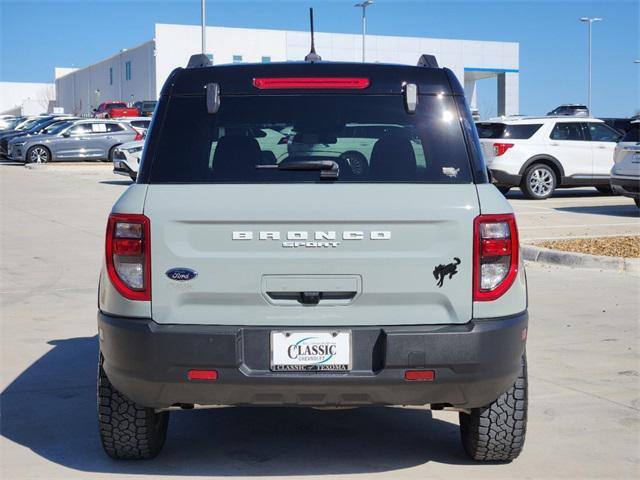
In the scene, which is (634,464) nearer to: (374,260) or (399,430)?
(399,430)

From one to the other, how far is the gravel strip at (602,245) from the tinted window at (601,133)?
806cm

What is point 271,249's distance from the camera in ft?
13.8

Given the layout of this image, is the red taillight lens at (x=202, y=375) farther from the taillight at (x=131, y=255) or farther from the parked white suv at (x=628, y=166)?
the parked white suv at (x=628, y=166)

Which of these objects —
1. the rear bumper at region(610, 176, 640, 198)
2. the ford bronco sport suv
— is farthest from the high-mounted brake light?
the rear bumper at region(610, 176, 640, 198)

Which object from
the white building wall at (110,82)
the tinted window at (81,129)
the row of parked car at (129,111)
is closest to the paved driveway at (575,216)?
the tinted window at (81,129)

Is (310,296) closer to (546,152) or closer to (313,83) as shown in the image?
(313,83)

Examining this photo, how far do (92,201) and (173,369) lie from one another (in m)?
17.1

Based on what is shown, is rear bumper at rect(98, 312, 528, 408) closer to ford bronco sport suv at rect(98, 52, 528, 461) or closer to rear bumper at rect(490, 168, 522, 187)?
ford bronco sport suv at rect(98, 52, 528, 461)

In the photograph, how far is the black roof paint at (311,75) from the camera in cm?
450

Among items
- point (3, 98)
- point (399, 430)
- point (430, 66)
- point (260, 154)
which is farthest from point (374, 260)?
point (3, 98)

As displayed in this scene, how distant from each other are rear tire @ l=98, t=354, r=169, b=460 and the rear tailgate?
0.62 meters

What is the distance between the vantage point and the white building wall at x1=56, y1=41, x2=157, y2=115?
240 feet

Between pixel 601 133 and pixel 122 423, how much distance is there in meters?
18.0

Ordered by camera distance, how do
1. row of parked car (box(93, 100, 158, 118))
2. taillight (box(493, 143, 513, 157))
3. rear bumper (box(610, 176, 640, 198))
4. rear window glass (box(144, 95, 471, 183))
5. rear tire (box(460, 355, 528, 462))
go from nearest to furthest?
rear window glass (box(144, 95, 471, 183)) → rear tire (box(460, 355, 528, 462)) → rear bumper (box(610, 176, 640, 198)) → taillight (box(493, 143, 513, 157)) → row of parked car (box(93, 100, 158, 118))
